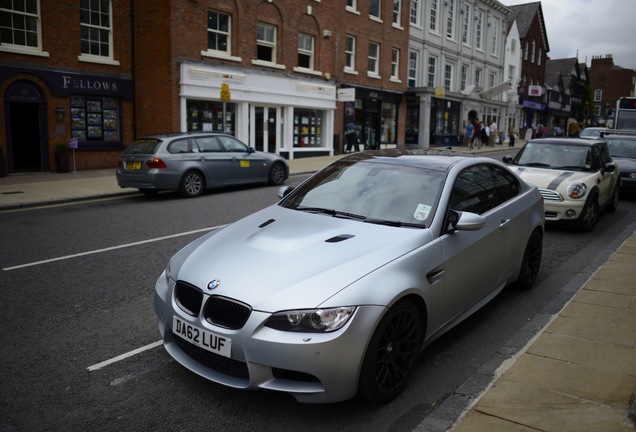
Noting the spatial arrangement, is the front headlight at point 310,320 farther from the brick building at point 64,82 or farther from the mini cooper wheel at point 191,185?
the brick building at point 64,82

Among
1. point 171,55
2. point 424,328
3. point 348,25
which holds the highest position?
point 348,25

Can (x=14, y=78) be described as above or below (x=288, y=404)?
above

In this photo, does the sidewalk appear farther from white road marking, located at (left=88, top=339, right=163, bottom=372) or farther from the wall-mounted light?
the wall-mounted light

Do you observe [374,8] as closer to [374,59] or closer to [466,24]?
[374,59]

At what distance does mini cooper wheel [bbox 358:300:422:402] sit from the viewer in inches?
133

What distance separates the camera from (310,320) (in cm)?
320

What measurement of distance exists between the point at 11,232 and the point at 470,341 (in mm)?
7897

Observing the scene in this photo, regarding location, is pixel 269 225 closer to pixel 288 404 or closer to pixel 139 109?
pixel 288 404

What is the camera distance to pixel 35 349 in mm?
4375

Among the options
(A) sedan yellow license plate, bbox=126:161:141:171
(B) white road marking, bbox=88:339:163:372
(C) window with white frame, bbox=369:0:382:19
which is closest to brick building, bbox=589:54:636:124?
(C) window with white frame, bbox=369:0:382:19

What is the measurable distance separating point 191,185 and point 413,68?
24922 mm

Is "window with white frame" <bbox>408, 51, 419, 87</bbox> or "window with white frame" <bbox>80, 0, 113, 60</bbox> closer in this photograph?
"window with white frame" <bbox>80, 0, 113, 60</bbox>

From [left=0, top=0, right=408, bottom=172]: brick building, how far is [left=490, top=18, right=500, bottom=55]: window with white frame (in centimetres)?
2187

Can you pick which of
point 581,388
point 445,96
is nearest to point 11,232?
point 581,388
